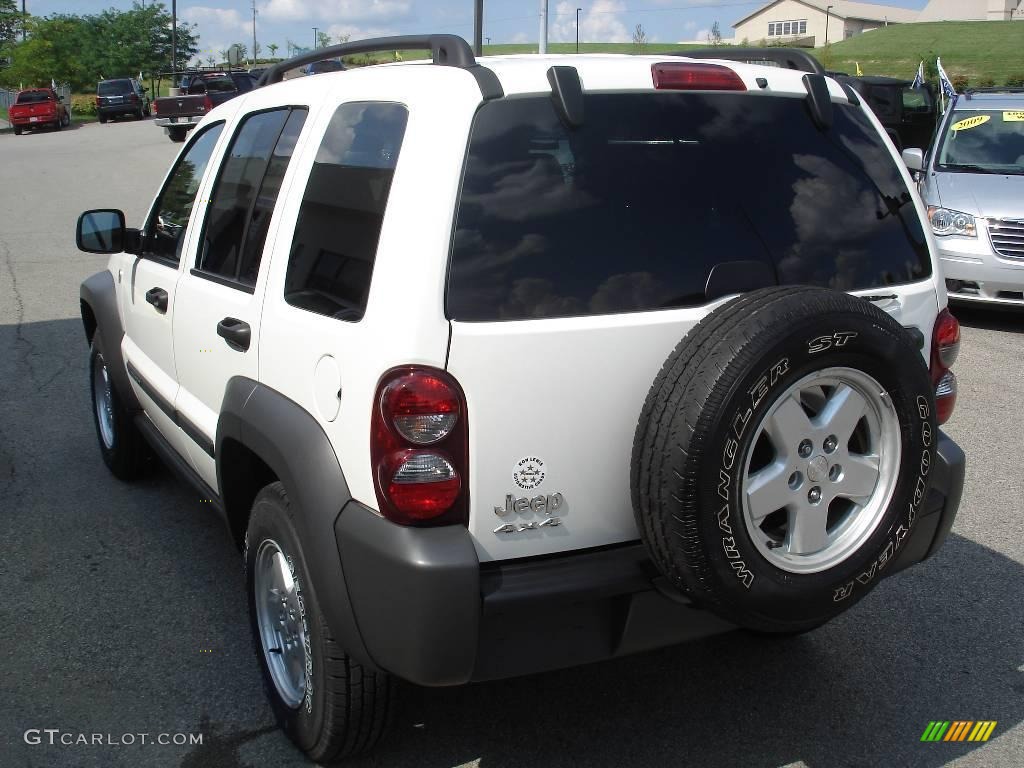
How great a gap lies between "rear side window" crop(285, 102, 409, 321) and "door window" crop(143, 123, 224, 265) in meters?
1.16

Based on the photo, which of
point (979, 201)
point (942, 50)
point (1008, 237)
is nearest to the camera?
point (1008, 237)

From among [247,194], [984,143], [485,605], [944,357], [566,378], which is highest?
[984,143]

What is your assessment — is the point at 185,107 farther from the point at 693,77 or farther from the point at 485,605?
the point at 485,605

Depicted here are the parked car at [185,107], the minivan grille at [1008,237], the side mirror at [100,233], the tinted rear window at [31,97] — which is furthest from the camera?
the tinted rear window at [31,97]

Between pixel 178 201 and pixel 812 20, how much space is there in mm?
114296

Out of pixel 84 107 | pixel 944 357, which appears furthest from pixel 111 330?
pixel 84 107

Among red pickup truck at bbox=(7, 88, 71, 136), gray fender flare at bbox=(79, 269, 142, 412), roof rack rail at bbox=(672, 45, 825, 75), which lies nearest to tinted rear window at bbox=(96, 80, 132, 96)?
red pickup truck at bbox=(7, 88, 71, 136)

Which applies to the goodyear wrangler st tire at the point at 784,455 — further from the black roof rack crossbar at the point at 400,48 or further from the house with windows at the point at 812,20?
the house with windows at the point at 812,20

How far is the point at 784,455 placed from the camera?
99.3 inches

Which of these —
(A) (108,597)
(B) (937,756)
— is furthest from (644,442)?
(A) (108,597)

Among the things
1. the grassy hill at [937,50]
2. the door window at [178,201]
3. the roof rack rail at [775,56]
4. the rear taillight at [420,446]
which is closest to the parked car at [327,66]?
the door window at [178,201]

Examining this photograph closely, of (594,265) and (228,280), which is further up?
(594,265)

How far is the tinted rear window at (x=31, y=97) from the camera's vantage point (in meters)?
38.6

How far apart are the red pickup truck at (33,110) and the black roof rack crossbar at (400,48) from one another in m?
39.2
